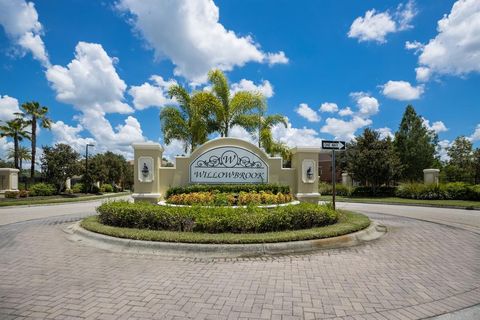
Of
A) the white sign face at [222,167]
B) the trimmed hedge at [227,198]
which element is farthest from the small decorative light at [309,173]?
the white sign face at [222,167]

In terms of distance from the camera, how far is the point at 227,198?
35.4ft

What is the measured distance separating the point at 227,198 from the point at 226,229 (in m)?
3.52

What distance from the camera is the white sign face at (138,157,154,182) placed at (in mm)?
11922

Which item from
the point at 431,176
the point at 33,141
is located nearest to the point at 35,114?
the point at 33,141

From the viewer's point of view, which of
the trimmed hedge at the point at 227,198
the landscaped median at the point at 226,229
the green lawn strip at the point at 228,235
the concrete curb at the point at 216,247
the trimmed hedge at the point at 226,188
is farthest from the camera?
the trimmed hedge at the point at 226,188

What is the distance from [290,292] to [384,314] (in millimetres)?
1210

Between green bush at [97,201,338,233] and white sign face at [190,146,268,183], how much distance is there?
4.08 meters

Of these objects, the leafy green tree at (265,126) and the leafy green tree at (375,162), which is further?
the leafy green tree at (375,162)

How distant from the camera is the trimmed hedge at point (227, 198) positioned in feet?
35.1

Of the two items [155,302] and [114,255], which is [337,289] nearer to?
[155,302]

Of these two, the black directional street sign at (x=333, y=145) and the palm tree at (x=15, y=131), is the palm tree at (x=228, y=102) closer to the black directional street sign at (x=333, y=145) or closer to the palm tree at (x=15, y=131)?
the black directional street sign at (x=333, y=145)

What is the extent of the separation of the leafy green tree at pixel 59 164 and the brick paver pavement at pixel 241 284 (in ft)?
83.1

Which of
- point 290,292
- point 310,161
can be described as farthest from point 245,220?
point 310,161

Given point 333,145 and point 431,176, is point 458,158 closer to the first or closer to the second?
point 431,176
